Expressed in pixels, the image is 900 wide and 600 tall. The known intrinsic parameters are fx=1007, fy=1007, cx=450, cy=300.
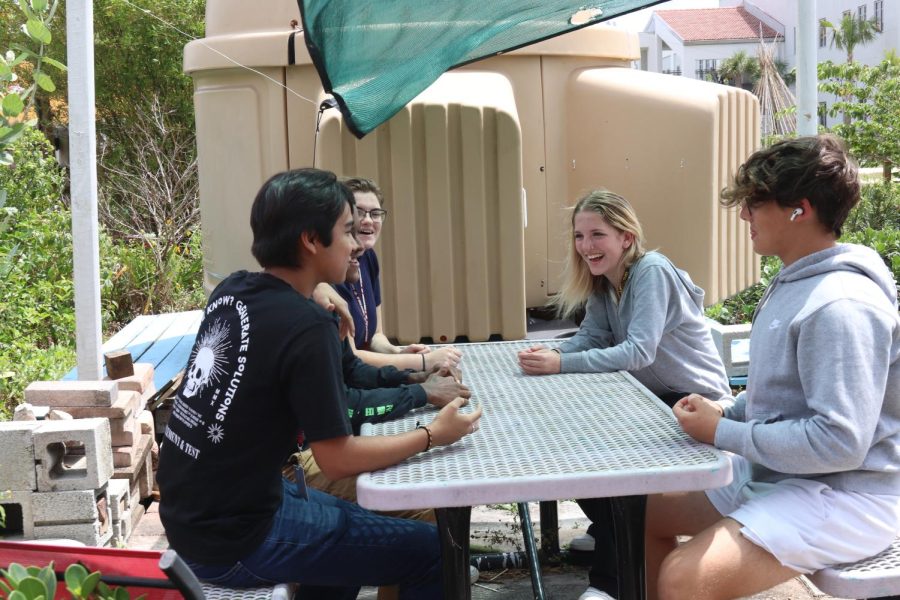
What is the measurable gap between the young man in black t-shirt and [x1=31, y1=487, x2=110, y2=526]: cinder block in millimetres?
1844

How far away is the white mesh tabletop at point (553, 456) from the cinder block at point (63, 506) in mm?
1833

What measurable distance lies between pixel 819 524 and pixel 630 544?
42 cm

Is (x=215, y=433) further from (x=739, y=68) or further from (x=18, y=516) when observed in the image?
(x=739, y=68)

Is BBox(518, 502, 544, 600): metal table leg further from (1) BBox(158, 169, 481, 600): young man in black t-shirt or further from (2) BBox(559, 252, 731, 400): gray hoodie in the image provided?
(1) BBox(158, 169, 481, 600): young man in black t-shirt

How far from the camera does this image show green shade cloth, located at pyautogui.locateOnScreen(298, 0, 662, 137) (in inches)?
148

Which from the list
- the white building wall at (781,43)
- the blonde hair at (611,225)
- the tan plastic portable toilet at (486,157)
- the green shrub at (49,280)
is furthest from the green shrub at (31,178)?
the white building wall at (781,43)

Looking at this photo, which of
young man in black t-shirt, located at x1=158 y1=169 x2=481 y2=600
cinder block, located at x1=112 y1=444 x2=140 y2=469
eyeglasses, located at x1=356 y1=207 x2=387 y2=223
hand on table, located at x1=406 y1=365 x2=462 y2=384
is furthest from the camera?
cinder block, located at x1=112 y1=444 x2=140 y2=469

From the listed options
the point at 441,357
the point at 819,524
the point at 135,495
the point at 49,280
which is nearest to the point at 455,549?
the point at 819,524

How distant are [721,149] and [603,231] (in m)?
2.11

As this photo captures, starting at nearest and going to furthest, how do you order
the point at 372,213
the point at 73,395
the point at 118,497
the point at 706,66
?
1. the point at 372,213
2. the point at 118,497
3. the point at 73,395
4. the point at 706,66

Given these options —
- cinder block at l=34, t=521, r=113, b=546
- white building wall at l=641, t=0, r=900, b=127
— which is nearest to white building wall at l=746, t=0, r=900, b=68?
white building wall at l=641, t=0, r=900, b=127

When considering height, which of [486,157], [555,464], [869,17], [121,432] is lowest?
[121,432]

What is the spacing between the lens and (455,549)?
7.45 ft

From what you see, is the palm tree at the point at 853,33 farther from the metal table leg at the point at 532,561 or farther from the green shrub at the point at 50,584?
the green shrub at the point at 50,584
